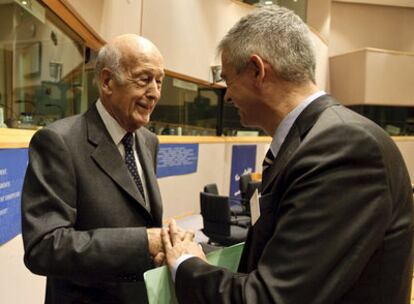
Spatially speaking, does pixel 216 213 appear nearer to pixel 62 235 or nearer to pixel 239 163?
pixel 62 235

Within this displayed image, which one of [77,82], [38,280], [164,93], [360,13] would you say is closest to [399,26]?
[360,13]

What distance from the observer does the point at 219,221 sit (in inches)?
169

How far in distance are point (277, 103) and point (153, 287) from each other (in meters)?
0.61

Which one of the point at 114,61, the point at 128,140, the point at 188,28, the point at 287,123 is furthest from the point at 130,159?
the point at 188,28

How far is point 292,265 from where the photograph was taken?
33.2 inches

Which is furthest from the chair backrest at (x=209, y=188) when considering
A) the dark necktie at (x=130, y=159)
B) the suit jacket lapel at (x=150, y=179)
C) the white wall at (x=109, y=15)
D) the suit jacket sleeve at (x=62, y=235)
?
the suit jacket sleeve at (x=62, y=235)

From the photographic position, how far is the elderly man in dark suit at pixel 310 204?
83 cm

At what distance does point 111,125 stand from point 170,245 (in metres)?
0.56

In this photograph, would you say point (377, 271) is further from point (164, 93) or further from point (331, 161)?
point (164, 93)

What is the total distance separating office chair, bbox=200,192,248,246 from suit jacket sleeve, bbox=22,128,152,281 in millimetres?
3009

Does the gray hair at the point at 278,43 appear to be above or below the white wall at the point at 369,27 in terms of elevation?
below

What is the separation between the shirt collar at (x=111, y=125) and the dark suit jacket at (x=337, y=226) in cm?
75

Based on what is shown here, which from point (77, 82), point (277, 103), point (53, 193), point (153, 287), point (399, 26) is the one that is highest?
point (399, 26)

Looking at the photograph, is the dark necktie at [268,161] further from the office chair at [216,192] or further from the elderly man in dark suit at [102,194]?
the office chair at [216,192]
